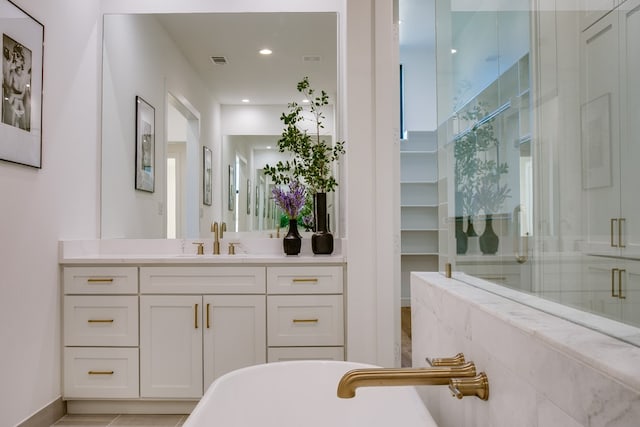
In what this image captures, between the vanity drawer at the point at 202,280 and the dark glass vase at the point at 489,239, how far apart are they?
1681 mm

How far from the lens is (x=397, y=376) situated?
0.73m

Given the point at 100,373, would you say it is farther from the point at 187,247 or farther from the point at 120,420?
the point at 187,247

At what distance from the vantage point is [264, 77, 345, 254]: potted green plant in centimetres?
278

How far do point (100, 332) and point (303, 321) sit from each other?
1.11 meters

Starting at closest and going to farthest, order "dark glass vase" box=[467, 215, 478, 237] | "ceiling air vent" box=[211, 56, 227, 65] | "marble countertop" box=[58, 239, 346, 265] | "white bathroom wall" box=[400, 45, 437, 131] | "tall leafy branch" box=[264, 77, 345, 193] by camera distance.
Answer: "dark glass vase" box=[467, 215, 478, 237], "marble countertop" box=[58, 239, 346, 265], "tall leafy branch" box=[264, 77, 345, 193], "ceiling air vent" box=[211, 56, 227, 65], "white bathroom wall" box=[400, 45, 437, 131]

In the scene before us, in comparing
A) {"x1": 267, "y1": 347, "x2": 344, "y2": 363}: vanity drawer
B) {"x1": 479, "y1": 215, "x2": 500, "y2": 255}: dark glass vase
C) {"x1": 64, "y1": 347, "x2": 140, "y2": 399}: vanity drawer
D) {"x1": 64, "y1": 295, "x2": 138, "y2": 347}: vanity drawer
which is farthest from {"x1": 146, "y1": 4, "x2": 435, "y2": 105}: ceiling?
{"x1": 479, "y1": 215, "x2": 500, "y2": 255}: dark glass vase

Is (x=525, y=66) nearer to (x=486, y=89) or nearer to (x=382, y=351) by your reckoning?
(x=486, y=89)

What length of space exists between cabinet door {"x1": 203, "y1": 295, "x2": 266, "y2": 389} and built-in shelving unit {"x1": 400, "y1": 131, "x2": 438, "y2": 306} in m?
2.87

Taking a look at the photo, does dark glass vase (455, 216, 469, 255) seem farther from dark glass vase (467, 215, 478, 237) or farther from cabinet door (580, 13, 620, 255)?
cabinet door (580, 13, 620, 255)

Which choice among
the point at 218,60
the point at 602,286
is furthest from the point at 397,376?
the point at 218,60

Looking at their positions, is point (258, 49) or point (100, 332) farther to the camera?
point (258, 49)

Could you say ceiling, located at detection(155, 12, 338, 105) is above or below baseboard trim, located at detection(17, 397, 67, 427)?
above

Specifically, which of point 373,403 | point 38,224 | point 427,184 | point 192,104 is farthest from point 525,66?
point 427,184

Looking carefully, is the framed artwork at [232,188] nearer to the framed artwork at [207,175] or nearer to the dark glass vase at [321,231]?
the framed artwork at [207,175]
